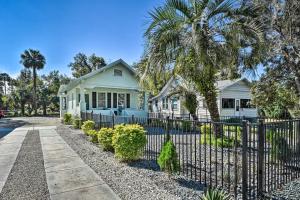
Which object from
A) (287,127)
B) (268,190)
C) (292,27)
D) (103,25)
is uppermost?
(103,25)

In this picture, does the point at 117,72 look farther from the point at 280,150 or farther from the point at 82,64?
the point at 82,64

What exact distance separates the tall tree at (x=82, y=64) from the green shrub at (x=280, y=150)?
4513 cm

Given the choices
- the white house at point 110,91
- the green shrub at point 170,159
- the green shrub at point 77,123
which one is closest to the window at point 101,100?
the white house at point 110,91

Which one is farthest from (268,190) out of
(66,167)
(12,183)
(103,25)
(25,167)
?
(103,25)

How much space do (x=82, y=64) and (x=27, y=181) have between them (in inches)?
Result: 1800

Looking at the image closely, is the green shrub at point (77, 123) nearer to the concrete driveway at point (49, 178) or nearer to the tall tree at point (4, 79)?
the concrete driveway at point (49, 178)

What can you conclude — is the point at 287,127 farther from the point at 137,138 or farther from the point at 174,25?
the point at 174,25

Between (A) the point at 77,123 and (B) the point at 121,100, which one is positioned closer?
(A) the point at 77,123

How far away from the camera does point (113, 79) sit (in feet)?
66.3

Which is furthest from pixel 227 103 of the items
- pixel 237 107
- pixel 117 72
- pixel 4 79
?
pixel 4 79

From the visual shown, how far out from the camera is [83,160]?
7.16 m

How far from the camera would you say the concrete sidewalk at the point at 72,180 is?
171 inches

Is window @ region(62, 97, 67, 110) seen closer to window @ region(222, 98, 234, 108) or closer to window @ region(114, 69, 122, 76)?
window @ region(114, 69, 122, 76)

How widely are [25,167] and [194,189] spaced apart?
15.6ft
